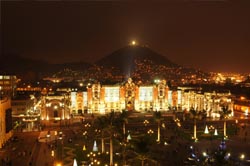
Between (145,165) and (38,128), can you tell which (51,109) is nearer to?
(38,128)

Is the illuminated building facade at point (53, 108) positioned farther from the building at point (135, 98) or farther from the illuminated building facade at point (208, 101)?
the illuminated building facade at point (208, 101)

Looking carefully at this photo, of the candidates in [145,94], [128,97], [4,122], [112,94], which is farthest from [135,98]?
[4,122]

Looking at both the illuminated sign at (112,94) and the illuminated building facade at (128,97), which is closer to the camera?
the illuminated building facade at (128,97)

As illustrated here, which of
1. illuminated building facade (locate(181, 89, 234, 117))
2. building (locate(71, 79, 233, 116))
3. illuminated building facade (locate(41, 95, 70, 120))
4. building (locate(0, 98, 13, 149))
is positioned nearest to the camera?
building (locate(0, 98, 13, 149))

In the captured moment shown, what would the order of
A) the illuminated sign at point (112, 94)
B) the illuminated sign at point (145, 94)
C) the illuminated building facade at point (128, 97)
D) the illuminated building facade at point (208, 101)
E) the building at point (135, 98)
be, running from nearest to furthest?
the illuminated building facade at point (208, 101), the building at point (135, 98), the illuminated building facade at point (128, 97), the illuminated sign at point (112, 94), the illuminated sign at point (145, 94)

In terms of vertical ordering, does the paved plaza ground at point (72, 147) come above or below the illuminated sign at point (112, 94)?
below

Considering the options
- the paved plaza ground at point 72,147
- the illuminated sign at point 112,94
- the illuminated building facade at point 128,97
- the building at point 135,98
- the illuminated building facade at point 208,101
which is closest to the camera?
the paved plaza ground at point 72,147

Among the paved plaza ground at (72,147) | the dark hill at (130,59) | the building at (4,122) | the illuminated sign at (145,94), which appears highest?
the dark hill at (130,59)

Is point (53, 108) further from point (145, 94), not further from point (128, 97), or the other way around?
point (145, 94)

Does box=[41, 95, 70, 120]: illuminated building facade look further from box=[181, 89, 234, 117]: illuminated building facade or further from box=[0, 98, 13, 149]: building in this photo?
box=[181, 89, 234, 117]: illuminated building facade

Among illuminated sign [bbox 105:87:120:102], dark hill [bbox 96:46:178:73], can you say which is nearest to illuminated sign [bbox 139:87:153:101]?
illuminated sign [bbox 105:87:120:102]

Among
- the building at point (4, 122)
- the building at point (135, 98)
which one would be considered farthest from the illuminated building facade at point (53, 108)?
the building at point (4, 122)
